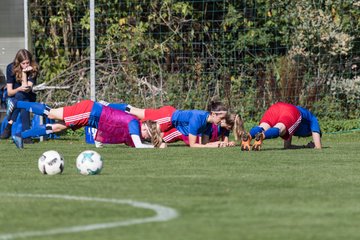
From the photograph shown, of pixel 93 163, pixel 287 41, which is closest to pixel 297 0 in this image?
pixel 287 41

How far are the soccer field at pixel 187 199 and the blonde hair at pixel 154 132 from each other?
2389 mm

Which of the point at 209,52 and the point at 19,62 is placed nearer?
the point at 19,62

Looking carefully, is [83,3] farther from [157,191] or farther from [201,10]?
[157,191]

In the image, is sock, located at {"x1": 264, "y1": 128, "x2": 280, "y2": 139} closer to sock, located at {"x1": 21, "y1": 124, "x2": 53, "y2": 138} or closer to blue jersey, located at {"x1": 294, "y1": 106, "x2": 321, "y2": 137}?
blue jersey, located at {"x1": 294, "y1": 106, "x2": 321, "y2": 137}

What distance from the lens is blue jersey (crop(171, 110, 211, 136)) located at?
1598 centimetres

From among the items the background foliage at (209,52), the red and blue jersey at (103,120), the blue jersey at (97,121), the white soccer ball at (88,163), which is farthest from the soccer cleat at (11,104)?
the white soccer ball at (88,163)

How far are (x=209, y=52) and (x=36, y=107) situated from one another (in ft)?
22.7

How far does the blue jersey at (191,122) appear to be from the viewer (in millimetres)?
15984

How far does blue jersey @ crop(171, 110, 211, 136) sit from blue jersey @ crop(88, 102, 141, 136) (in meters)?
0.86

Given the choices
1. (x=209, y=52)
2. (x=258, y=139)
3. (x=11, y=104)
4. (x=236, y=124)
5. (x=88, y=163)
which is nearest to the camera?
(x=88, y=163)

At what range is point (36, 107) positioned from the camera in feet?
52.5

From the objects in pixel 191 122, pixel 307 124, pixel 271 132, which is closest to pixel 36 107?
pixel 191 122

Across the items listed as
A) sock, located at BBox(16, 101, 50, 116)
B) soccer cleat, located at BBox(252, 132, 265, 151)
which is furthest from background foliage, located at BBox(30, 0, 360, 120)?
soccer cleat, located at BBox(252, 132, 265, 151)

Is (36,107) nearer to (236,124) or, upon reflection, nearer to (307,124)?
(236,124)
